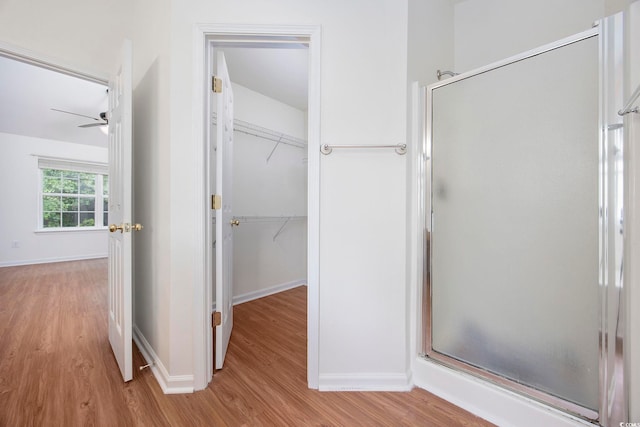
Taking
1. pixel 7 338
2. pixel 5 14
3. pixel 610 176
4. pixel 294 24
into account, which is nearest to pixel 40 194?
pixel 7 338

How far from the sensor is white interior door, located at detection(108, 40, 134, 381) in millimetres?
1359

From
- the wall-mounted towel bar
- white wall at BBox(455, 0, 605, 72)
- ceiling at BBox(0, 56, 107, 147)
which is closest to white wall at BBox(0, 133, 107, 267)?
ceiling at BBox(0, 56, 107, 147)

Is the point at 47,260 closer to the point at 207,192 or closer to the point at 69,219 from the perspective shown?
the point at 69,219

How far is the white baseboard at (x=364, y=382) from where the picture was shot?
1.38 meters

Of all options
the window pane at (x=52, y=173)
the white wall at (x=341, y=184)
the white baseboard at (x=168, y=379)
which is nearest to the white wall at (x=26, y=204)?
the window pane at (x=52, y=173)

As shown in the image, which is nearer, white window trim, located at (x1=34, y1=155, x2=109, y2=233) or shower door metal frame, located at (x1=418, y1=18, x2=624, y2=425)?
shower door metal frame, located at (x1=418, y1=18, x2=624, y2=425)

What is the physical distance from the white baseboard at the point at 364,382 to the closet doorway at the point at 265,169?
36.2 inches

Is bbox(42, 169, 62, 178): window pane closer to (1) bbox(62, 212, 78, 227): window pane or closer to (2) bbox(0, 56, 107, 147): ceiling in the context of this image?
(2) bbox(0, 56, 107, 147): ceiling

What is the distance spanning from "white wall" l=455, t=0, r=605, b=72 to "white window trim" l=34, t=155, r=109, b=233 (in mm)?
5811

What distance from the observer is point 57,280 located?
356cm

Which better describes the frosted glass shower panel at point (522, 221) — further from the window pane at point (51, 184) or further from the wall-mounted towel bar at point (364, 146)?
the window pane at point (51, 184)

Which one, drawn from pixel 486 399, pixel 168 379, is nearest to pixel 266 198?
pixel 168 379

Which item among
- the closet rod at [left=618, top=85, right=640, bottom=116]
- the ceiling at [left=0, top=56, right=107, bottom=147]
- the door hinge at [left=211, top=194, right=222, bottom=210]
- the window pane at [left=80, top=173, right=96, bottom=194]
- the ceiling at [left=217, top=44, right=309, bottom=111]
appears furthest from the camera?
the window pane at [left=80, top=173, right=96, bottom=194]

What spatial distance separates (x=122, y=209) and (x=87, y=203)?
5546 millimetres
